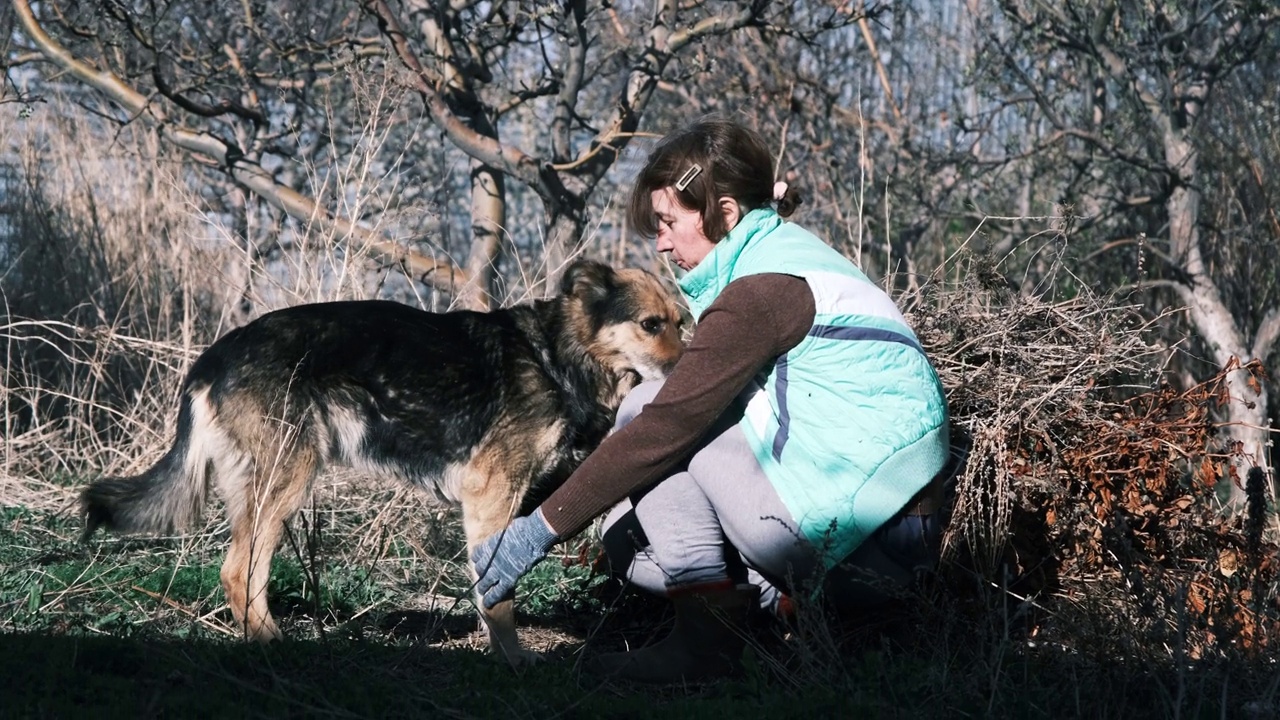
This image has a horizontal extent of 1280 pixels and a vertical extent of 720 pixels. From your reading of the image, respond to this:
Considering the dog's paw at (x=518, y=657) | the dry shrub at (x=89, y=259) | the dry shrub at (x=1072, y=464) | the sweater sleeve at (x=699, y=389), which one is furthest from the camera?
the dry shrub at (x=89, y=259)

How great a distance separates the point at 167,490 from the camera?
4.01 metres

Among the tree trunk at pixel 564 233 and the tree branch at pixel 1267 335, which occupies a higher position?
the tree trunk at pixel 564 233

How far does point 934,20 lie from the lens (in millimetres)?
11031

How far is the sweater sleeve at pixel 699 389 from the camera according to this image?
10.2 feet

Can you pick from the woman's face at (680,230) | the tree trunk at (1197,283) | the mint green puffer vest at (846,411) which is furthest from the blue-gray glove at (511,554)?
the tree trunk at (1197,283)

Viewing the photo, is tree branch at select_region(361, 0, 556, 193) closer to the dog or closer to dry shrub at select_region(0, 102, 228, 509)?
dry shrub at select_region(0, 102, 228, 509)

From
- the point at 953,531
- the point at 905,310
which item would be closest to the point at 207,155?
the point at 905,310

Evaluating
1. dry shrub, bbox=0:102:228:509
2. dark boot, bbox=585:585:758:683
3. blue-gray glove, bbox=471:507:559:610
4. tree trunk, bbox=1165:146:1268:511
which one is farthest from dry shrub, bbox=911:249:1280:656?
dry shrub, bbox=0:102:228:509

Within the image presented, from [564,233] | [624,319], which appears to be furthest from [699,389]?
[564,233]

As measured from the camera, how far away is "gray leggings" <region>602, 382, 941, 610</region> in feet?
10.9

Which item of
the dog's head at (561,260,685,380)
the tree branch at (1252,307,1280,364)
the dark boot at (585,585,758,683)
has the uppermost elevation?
the dog's head at (561,260,685,380)

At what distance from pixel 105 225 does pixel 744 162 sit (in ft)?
18.8

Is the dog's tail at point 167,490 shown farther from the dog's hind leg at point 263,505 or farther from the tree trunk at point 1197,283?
the tree trunk at point 1197,283

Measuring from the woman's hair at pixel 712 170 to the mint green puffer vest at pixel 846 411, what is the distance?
211 millimetres
